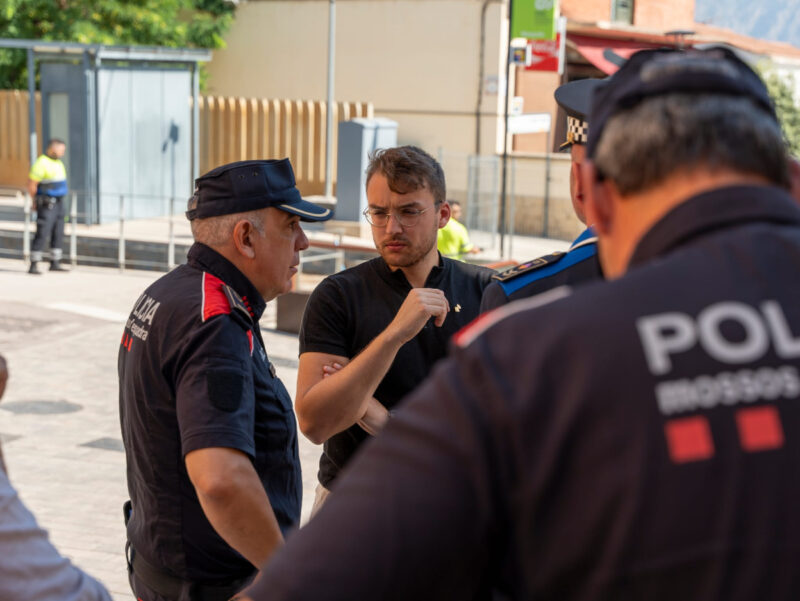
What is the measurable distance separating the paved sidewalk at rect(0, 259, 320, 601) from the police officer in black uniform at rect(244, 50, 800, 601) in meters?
4.84

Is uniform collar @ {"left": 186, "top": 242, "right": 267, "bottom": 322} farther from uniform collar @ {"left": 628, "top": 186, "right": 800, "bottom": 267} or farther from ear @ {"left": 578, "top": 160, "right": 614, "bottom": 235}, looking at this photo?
uniform collar @ {"left": 628, "top": 186, "right": 800, "bottom": 267}

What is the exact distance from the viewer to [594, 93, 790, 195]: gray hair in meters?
1.24

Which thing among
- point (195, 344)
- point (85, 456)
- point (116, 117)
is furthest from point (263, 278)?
point (116, 117)

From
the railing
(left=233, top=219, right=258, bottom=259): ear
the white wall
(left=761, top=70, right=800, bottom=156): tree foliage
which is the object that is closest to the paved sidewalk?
(left=233, top=219, right=258, bottom=259): ear

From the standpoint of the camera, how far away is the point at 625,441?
113cm

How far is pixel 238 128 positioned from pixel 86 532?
67.5ft

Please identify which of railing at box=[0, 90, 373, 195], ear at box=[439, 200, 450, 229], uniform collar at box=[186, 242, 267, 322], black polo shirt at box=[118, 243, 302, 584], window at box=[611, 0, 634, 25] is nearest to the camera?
black polo shirt at box=[118, 243, 302, 584]

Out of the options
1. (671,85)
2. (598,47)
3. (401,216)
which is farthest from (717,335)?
(598,47)

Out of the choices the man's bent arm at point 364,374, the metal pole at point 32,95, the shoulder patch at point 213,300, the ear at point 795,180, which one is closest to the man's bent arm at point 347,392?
the man's bent arm at point 364,374

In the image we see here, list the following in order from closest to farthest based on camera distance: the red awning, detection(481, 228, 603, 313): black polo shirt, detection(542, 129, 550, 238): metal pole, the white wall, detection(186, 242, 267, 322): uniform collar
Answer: detection(481, 228, 603, 313): black polo shirt < detection(186, 242, 267, 322): uniform collar < detection(542, 129, 550, 238): metal pole < the white wall < the red awning

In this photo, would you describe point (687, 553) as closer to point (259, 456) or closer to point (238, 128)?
point (259, 456)

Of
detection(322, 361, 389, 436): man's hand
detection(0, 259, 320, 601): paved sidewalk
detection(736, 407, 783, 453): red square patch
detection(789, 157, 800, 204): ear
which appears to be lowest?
detection(0, 259, 320, 601): paved sidewalk

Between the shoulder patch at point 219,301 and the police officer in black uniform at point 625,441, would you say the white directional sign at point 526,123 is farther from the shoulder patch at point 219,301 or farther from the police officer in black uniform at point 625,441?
the police officer in black uniform at point 625,441

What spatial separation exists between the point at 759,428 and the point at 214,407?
177 cm
